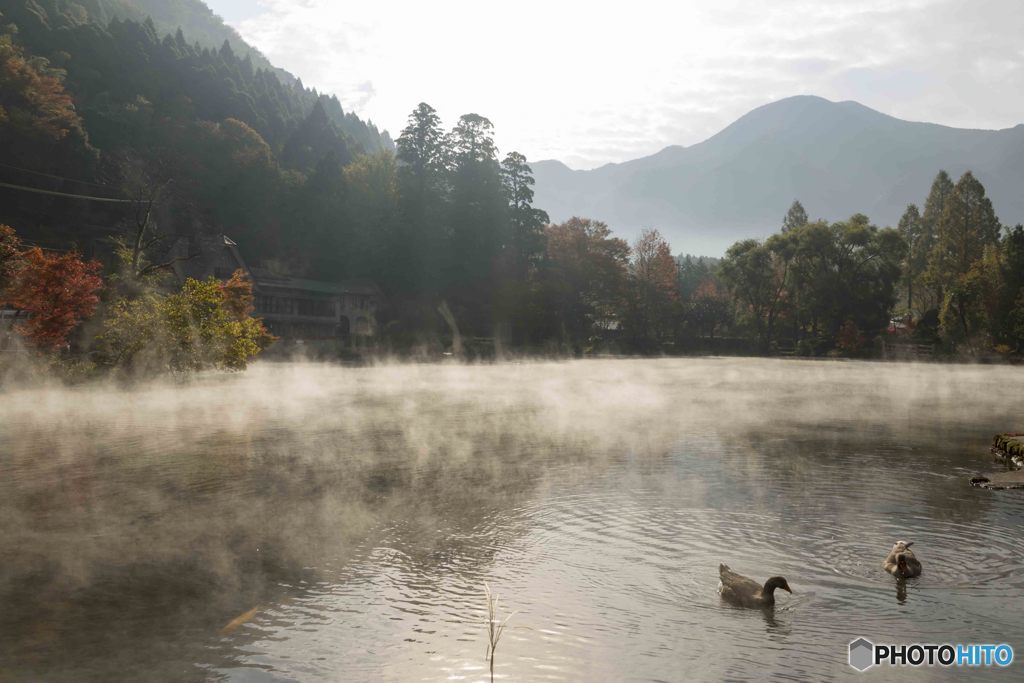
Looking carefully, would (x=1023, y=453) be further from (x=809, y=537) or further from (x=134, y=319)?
(x=134, y=319)

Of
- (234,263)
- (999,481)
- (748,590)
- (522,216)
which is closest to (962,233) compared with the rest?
(522,216)

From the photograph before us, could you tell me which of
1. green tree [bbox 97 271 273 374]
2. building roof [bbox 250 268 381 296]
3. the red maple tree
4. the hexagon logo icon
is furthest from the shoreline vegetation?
the hexagon logo icon

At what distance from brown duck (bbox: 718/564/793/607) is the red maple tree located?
39.6m

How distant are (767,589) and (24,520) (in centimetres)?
1302

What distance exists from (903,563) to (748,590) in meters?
2.64

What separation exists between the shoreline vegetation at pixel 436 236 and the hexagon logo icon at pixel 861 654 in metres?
73.6

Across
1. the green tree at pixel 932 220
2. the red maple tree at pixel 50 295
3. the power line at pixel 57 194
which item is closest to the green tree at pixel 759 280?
the green tree at pixel 932 220

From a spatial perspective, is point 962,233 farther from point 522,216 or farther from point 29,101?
point 29,101

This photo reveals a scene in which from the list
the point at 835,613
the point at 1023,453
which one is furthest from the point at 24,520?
the point at 1023,453

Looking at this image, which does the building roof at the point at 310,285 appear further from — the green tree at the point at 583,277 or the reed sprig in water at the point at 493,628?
the reed sprig in water at the point at 493,628

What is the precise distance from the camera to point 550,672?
809 centimetres

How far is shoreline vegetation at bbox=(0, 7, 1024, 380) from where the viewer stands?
85625 mm

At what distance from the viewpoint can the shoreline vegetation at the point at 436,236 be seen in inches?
3371

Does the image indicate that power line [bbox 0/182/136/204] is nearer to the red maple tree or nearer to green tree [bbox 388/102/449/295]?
green tree [bbox 388/102/449/295]
